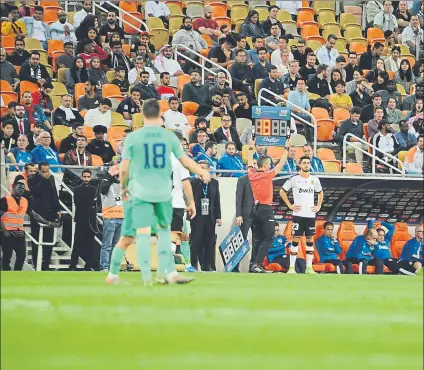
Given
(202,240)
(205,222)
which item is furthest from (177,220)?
(202,240)

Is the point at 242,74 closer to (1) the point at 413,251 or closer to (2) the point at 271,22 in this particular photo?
(2) the point at 271,22

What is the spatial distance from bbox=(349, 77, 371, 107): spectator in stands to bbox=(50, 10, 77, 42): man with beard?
620 cm

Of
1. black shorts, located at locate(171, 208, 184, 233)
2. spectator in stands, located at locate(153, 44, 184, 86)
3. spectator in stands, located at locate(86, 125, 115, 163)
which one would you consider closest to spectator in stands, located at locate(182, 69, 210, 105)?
spectator in stands, located at locate(153, 44, 184, 86)

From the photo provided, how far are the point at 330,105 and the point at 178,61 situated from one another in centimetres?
359

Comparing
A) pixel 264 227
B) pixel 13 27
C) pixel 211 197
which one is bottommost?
pixel 264 227

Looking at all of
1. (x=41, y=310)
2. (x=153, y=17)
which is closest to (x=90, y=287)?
(x=41, y=310)

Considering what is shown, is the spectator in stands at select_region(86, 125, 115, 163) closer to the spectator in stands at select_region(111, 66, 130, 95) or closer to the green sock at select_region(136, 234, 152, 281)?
the spectator in stands at select_region(111, 66, 130, 95)

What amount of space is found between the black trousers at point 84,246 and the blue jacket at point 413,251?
20.3 feet

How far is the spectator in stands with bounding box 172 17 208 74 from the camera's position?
2467 cm

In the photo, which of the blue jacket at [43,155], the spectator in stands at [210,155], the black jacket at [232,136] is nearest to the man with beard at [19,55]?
the blue jacket at [43,155]

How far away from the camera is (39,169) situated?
18.6 m

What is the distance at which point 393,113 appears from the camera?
78.2ft

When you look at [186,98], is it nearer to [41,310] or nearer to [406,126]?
[406,126]

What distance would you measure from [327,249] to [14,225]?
6.22m
